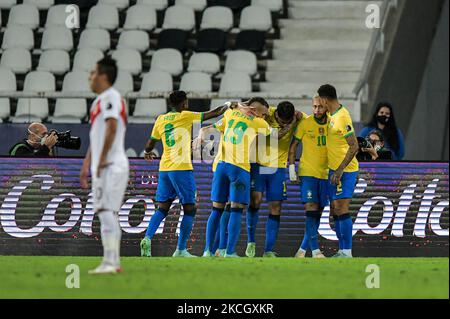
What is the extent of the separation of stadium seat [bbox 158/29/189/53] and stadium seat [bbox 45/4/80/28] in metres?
1.57

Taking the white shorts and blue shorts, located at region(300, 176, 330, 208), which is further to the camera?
blue shorts, located at region(300, 176, 330, 208)

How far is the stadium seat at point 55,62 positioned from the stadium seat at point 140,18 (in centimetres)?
125

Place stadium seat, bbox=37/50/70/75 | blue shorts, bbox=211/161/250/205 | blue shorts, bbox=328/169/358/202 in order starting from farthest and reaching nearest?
stadium seat, bbox=37/50/70/75, blue shorts, bbox=328/169/358/202, blue shorts, bbox=211/161/250/205

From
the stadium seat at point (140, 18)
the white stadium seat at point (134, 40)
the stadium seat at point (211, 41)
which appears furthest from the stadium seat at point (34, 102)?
the stadium seat at point (211, 41)

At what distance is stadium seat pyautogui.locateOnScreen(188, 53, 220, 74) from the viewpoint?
20562mm

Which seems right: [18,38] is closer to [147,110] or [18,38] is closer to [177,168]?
[147,110]

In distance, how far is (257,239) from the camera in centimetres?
1555

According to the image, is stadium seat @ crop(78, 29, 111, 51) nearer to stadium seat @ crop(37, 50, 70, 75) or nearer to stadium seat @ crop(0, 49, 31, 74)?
stadium seat @ crop(37, 50, 70, 75)

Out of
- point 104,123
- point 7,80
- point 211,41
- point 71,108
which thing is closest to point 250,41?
point 211,41

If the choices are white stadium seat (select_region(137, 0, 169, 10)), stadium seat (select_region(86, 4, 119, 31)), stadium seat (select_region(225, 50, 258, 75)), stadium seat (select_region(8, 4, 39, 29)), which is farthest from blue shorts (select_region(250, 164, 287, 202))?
stadium seat (select_region(8, 4, 39, 29))

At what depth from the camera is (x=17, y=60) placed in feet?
67.5

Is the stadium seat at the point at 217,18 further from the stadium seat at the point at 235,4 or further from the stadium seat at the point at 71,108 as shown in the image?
the stadium seat at the point at 71,108

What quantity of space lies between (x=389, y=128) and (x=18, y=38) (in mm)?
7281

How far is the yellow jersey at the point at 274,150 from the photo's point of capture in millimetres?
14750
